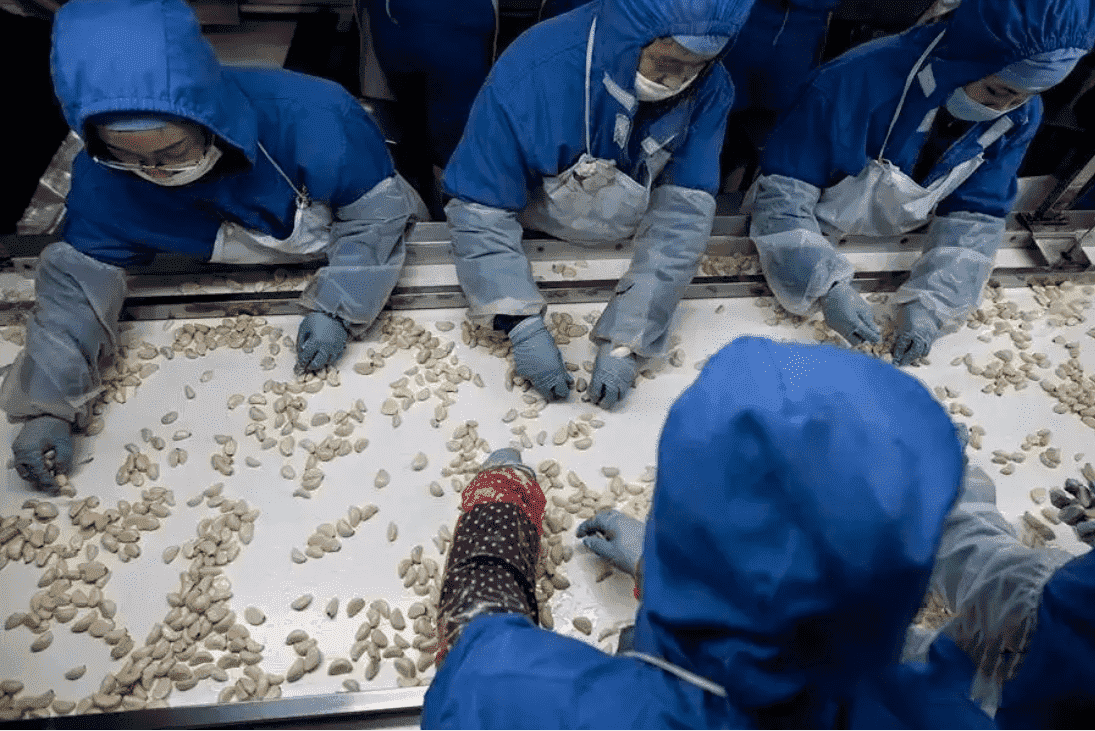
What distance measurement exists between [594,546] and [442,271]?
95cm

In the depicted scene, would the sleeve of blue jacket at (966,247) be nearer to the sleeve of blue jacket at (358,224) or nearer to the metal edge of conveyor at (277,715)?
the sleeve of blue jacket at (358,224)

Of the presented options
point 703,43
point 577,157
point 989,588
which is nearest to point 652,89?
point 703,43

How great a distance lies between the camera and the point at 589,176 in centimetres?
187

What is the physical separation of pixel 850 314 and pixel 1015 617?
37.3 inches

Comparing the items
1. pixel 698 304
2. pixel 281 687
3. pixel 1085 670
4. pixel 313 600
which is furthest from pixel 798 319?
pixel 281 687

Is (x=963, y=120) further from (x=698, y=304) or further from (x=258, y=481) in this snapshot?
(x=258, y=481)

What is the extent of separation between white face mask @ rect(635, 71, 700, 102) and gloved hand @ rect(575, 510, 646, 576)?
3.12 feet

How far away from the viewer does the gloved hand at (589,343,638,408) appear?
6.07ft

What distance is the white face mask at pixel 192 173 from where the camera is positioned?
1.59 m

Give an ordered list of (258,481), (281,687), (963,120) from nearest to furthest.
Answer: (281,687)
(258,481)
(963,120)

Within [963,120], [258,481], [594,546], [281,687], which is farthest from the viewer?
[963,120]

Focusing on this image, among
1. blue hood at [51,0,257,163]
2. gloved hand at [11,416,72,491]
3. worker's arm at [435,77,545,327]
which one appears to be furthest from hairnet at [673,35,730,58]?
gloved hand at [11,416,72,491]

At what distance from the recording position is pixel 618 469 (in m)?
1.79

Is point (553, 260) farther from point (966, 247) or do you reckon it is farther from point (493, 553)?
point (966, 247)
